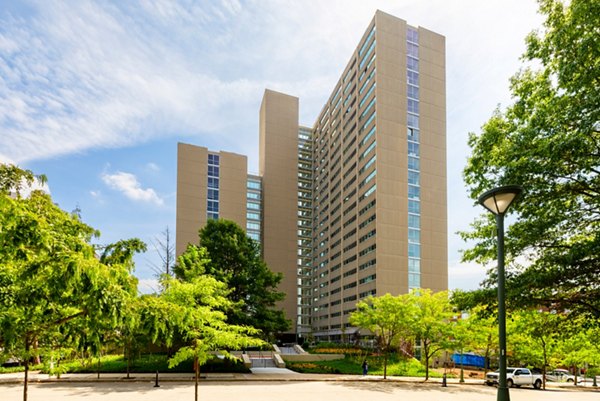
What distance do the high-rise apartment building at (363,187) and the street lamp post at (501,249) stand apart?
59208mm

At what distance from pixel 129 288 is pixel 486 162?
13.6 m

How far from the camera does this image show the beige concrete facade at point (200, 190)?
307ft

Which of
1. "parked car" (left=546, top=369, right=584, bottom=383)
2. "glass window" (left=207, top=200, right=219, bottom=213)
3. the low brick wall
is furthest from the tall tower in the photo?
"glass window" (left=207, top=200, right=219, bottom=213)

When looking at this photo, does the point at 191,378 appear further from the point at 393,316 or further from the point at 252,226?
the point at 252,226

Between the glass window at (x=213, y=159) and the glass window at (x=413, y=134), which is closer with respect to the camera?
the glass window at (x=413, y=134)

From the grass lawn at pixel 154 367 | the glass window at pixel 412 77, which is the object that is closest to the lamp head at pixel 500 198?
the grass lawn at pixel 154 367

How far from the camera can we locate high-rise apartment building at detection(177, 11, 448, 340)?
70562mm

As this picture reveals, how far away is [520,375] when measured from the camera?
37.4m

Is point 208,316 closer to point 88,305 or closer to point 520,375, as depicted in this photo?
point 88,305

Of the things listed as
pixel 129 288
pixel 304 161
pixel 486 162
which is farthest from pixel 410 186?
pixel 129 288

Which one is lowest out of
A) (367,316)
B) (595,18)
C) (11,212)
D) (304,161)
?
(367,316)

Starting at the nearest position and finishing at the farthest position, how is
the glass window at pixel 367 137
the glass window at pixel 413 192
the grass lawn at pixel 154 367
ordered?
the grass lawn at pixel 154 367 < the glass window at pixel 413 192 < the glass window at pixel 367 137

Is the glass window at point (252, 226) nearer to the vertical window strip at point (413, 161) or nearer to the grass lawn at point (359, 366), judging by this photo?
the vertical window strip at point (413, 161)

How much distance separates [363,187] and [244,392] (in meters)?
Result: 55.4
